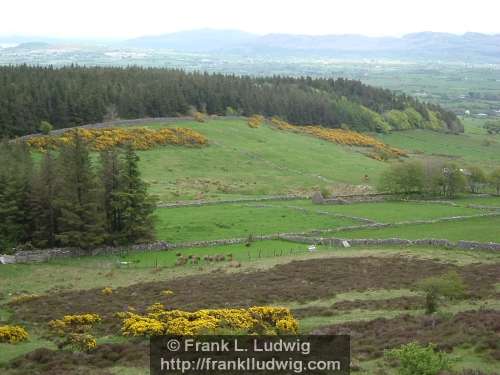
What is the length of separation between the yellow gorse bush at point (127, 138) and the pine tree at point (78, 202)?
3530 centimetres

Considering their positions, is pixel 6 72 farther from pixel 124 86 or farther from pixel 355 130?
pixel 355 130

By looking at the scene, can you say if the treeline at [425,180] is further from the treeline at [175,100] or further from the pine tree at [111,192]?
the treeline at [175,100]

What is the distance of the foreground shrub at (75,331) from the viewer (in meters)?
29.1

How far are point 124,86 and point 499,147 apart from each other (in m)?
97.3

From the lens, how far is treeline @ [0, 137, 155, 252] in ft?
182

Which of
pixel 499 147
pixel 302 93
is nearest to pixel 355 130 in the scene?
pixel 302 93

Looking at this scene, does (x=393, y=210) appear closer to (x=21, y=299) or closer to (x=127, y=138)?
(x=21, y=299)

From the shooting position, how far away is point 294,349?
26.3 m

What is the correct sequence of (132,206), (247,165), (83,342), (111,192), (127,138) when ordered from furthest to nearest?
1. (127,138)
2. (247,165)
3. (132,206)
4. (111,192)
5. (83,342)

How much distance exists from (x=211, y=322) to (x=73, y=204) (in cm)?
3048

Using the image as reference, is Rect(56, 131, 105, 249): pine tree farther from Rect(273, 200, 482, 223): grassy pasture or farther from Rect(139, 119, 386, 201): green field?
Rect(273, 200, 482, 223): grassy pasture

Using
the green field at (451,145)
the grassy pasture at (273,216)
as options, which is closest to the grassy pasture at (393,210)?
the grassy pasture at (273,216)

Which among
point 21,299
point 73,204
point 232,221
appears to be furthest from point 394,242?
point 21,299

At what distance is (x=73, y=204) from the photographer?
5628 cm
